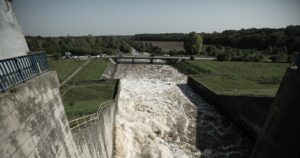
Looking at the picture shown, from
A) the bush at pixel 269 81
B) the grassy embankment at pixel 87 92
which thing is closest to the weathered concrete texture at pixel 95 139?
the grassy embankment at pixel 87 92

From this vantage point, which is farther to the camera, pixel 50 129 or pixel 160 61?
pixel 160 61

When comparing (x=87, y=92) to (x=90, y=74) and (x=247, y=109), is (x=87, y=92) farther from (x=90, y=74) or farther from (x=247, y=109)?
(x=247, y=109)

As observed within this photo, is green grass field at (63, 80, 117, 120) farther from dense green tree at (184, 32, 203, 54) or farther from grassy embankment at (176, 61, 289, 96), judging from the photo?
dense green tree at (184, 32, 203, 54)

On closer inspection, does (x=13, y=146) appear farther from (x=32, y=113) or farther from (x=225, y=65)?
(x=225, y=65)

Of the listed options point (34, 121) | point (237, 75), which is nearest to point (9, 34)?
point (34, 121)

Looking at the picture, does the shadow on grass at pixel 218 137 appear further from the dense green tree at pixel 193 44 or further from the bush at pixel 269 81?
the dense green tree at pixel 193 44

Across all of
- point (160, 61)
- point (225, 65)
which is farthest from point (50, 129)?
point (160, 61)
